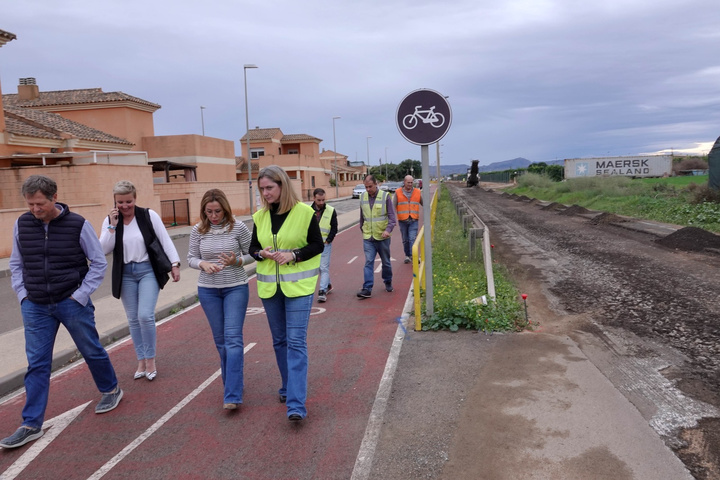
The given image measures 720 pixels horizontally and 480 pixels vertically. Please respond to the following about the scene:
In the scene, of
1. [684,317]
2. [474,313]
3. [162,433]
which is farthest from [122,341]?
[684,317]

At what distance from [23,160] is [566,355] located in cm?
2171

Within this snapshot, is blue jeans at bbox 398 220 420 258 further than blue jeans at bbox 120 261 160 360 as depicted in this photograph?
Yes

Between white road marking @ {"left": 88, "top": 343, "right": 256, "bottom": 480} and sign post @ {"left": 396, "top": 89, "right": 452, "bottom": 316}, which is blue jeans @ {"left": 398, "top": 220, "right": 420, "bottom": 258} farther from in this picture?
white road marking @ {"left": 88, "top": 343, "right": 256, "bottom": 480}

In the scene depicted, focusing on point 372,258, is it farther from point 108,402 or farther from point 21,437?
point 21,437

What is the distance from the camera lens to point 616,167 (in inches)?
2077

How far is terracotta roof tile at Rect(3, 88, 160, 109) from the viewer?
31.0 metres

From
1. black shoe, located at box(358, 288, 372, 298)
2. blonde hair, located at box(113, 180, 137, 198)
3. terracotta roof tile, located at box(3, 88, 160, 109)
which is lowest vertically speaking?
black shoe, located at box(358, 288, 372, 298)

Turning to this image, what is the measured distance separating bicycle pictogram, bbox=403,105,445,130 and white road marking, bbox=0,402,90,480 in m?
4.50

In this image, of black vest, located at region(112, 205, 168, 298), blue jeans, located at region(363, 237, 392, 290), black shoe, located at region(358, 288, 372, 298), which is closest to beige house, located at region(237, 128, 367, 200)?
blue jeans, located at region(363, 237, 392, 290)

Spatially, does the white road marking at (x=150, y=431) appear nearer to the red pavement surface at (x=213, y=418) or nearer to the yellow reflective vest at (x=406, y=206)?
the red pavement surface at (x=213, y=418)

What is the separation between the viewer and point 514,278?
33.8 feet

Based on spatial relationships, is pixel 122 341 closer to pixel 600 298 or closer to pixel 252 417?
pixel 252 417

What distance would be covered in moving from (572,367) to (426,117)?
322 cm

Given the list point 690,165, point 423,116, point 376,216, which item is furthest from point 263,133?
point 423,116
